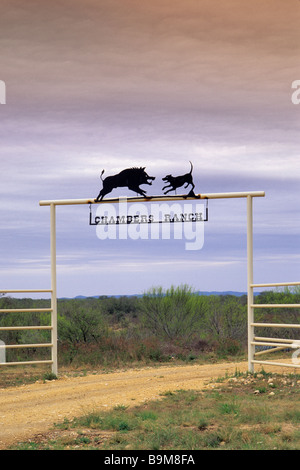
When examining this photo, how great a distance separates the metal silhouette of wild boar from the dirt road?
379 cm

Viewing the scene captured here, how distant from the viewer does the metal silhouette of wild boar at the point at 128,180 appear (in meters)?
12.4

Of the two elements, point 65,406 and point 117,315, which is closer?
point 65,406

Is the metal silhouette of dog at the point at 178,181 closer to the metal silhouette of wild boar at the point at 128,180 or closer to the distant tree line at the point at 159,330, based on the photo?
the metal silhouette of wild boar at the point at 128,180

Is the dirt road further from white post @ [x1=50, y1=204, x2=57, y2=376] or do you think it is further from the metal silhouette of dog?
the metal silhouette of dog

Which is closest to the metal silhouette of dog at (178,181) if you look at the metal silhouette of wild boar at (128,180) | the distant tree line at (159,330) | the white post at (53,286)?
the metal silhouette of wild boar at (128,180)

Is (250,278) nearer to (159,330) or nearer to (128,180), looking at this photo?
(128,180)

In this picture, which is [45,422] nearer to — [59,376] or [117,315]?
[59,376]

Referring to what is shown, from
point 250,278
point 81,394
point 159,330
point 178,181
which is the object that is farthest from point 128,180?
point 159,330

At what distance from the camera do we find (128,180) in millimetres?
12445

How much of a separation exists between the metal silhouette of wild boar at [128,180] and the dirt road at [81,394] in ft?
12.4

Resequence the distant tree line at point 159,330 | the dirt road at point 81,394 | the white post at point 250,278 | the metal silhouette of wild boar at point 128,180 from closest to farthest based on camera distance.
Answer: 1. the dirt road at point 81,394
2. the white post at point 250,278
3. the metal silhouette of wild boar at point 128,180
4. the distant tree line at point 159,330

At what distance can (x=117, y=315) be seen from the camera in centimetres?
3161
